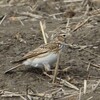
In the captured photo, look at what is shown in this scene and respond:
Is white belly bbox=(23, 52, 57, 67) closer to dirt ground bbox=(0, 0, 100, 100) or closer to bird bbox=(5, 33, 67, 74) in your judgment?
bird bbox=(5, 33, 67, 74)

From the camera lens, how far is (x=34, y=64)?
8.20 m

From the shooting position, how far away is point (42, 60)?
8.10 meters

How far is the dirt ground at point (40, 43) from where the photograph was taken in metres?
7.75

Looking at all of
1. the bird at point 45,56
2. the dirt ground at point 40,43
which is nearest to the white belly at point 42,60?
the bird at point 45,56

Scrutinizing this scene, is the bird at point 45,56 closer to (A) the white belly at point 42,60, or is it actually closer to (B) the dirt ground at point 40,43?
(A) the white belly at point 42,60

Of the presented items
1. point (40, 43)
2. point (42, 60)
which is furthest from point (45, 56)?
point (40, 43)

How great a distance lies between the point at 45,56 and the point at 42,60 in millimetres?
75

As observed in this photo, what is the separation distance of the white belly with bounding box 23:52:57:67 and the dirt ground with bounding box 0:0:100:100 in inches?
5.9

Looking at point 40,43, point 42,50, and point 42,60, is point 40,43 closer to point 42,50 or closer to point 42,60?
point 42,50

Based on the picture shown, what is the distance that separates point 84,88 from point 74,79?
518 millimetres

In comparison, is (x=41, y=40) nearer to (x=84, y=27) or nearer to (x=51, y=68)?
(x=84, y=27)

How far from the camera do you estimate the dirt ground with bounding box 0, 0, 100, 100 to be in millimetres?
7750

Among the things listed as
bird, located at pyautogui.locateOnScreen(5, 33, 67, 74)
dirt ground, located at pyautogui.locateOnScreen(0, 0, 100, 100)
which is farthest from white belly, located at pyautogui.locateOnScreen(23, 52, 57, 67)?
dirt ground, located at pyautogui.locateOnScreen(0, 0, 100, 100)

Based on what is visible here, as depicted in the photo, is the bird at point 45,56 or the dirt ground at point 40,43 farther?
the bird at point 45,56
